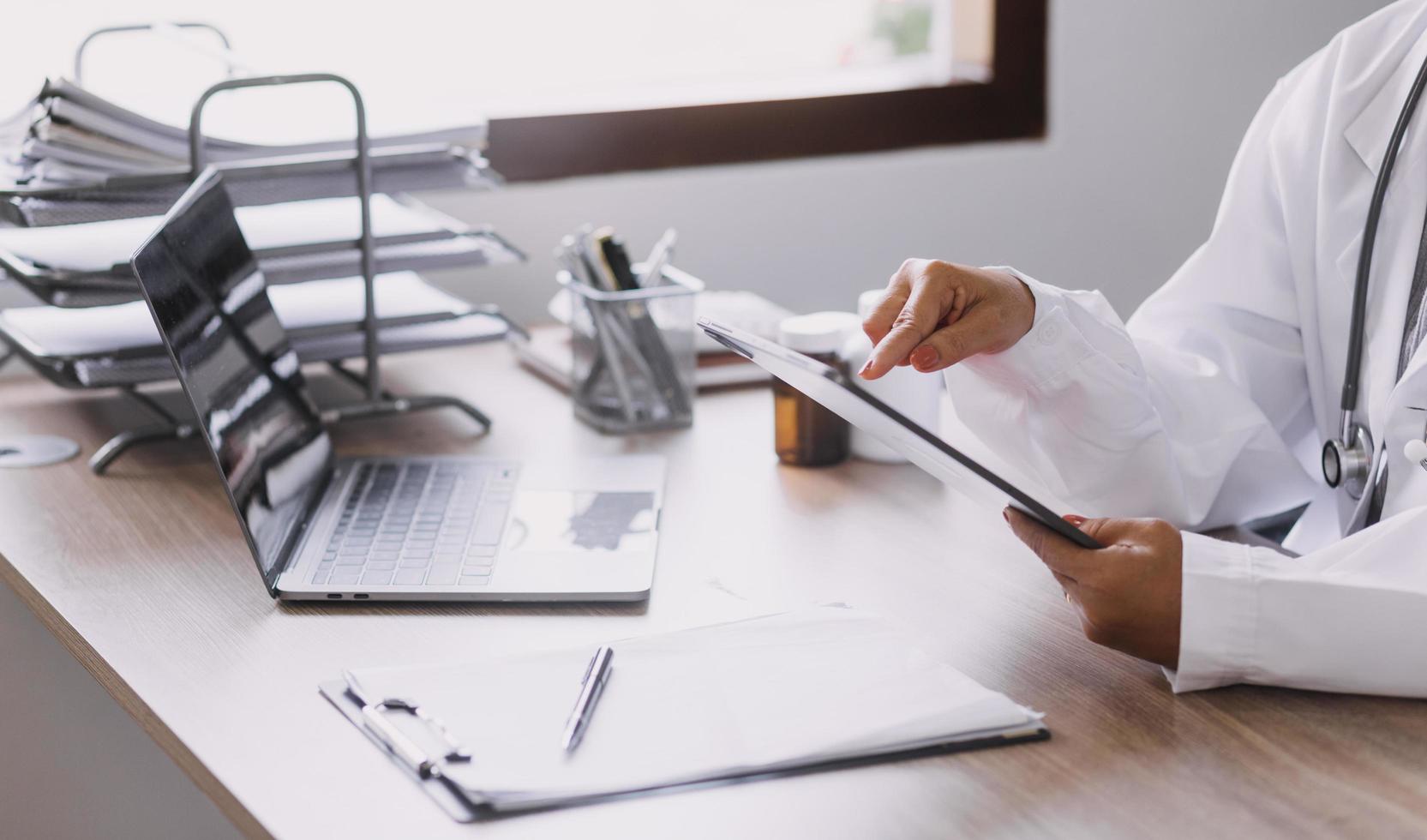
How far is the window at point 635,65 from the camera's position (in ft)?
5.67

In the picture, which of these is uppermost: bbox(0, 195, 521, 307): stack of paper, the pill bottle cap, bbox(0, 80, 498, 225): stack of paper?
bbox(0, 80, 498, 225): stack of paper

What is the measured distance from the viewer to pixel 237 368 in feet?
3.57

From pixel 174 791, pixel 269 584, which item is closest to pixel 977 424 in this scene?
pixel 269 584

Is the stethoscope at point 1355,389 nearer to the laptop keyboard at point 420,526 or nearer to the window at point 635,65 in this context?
the laptop keyboard at point 420,526

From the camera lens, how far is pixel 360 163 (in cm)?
131

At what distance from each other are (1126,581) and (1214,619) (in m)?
0.06

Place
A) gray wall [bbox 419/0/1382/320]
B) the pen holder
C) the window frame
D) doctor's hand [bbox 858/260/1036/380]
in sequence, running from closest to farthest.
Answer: doctor's hand [bbox 858/260/1036/380] → the pen holder → the window frame → gray wall [bbox 419/0/1382/320]

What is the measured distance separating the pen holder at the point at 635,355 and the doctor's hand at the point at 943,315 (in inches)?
13.9

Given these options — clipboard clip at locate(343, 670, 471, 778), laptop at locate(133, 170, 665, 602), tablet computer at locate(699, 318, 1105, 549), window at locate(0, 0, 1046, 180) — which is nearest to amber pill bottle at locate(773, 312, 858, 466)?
laptop at locate(133, 170, 665, 602)

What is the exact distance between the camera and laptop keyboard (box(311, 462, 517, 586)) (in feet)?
3.25

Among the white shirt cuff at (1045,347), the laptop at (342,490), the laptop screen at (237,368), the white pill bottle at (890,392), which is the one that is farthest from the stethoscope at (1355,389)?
the laptop screen at (237,368)

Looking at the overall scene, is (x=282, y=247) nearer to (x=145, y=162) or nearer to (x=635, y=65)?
(x=145, y=162)

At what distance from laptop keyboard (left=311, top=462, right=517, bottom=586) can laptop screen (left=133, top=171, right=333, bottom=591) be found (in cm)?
4

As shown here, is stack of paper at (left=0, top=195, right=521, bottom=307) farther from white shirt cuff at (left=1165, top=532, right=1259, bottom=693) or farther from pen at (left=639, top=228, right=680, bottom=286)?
white shirt cuff at (left=1165, top=532, right=1259, bottom=693)
